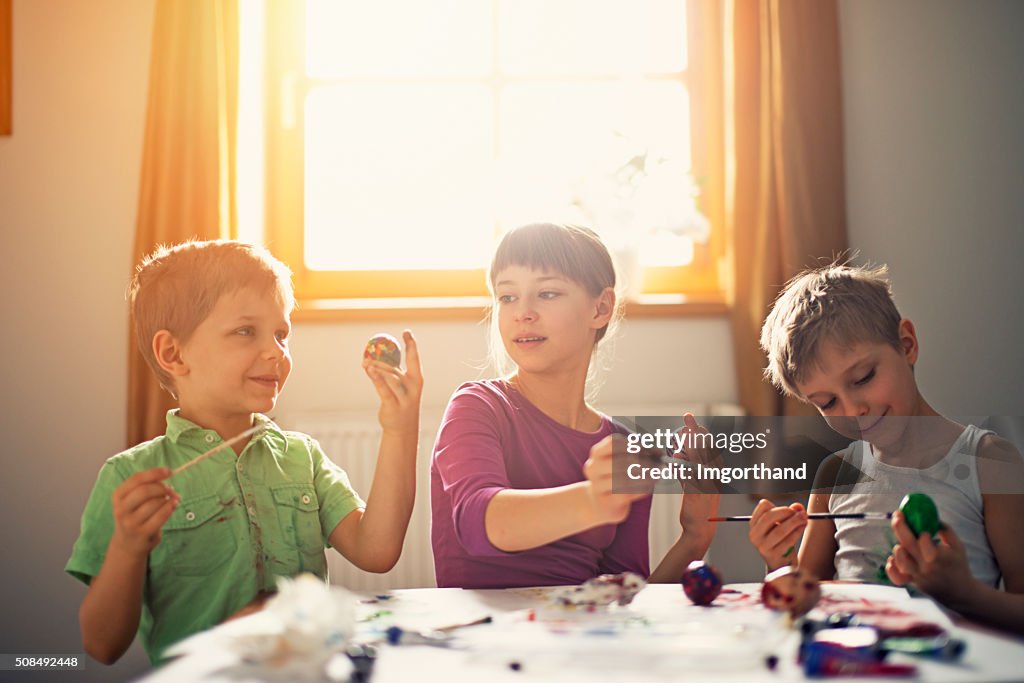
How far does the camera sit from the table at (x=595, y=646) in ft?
1.99

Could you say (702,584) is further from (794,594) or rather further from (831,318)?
(831,318)

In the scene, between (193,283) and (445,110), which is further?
(445,110)

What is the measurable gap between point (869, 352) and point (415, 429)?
0.64m

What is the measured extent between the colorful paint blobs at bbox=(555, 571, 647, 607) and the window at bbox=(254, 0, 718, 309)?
1785 mm

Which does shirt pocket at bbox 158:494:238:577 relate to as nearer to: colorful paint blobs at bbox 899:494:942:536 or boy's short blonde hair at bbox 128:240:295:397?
boy's short blonde hair at bbox 128:240:295:397

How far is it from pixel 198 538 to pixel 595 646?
596mm

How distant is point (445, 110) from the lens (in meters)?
2.61

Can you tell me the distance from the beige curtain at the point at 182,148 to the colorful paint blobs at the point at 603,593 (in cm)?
164

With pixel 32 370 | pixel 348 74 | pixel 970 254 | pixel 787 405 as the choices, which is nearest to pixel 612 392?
pixel 787 405

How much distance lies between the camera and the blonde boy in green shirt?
39.5 inches

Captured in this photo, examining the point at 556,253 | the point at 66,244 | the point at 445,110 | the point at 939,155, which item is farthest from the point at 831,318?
the point at 66,244

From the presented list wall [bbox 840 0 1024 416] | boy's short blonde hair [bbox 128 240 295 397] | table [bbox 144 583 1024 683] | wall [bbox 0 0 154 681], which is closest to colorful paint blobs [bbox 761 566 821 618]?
table [bbox 144 583 1024 683]

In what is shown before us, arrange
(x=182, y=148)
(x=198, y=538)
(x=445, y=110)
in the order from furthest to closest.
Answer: (x=445, y=110) < (x=182, y=148) < (x=198, y=538)

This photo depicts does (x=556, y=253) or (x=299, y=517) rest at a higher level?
(x=556, y=253)
